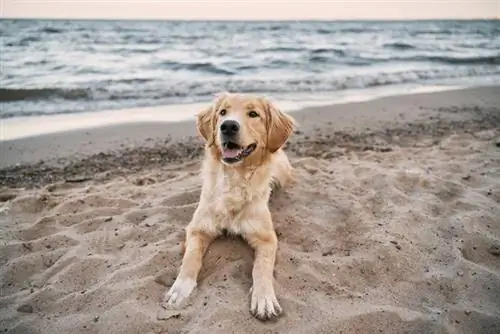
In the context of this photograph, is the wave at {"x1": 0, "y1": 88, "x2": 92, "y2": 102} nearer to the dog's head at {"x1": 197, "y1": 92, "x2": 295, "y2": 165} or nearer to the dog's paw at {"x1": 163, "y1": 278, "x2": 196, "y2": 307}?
the dog's head at {"x1": 197, "y1": 92, "x2": 295, "y2": 165}

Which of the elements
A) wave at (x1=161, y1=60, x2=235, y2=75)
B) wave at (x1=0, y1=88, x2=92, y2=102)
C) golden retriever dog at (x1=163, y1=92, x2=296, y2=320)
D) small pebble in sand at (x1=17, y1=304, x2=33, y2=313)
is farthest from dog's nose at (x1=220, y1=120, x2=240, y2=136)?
wave at (x1=161, y1=60, x2=235, y2=75)

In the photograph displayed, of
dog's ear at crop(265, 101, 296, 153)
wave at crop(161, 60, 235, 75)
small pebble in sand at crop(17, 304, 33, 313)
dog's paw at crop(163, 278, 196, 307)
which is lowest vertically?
small pebble in sand at crop(17, 304, 33, 313)

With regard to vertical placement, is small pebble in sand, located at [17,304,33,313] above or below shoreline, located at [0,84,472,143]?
below

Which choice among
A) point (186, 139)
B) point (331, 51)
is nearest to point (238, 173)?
point (186, 139)

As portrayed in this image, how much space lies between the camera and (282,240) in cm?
341

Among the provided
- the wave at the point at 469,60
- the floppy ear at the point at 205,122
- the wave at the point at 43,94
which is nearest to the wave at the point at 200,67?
the wave at the point at 43,94

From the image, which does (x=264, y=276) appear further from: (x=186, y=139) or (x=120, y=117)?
(x=120, y=117)

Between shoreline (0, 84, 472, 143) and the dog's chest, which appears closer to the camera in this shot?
the dog's chest

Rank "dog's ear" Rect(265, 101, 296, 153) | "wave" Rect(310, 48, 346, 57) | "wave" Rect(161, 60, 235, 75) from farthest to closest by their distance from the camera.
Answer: "wave" Rect(310, 48, 346, 57), "wave" Rect(161, 60, 235, 75), "dog's ear" Rect(265, 101, 296, 153)

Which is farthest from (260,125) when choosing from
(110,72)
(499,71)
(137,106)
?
(499,71)

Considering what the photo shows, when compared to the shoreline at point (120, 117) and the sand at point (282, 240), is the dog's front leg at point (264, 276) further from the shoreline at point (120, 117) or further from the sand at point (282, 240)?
the shoreline at point (120, 117)

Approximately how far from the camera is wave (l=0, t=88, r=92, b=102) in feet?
27.6

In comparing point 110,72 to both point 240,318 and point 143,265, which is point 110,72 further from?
point 240,318

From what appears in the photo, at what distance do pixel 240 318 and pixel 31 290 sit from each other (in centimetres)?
151
